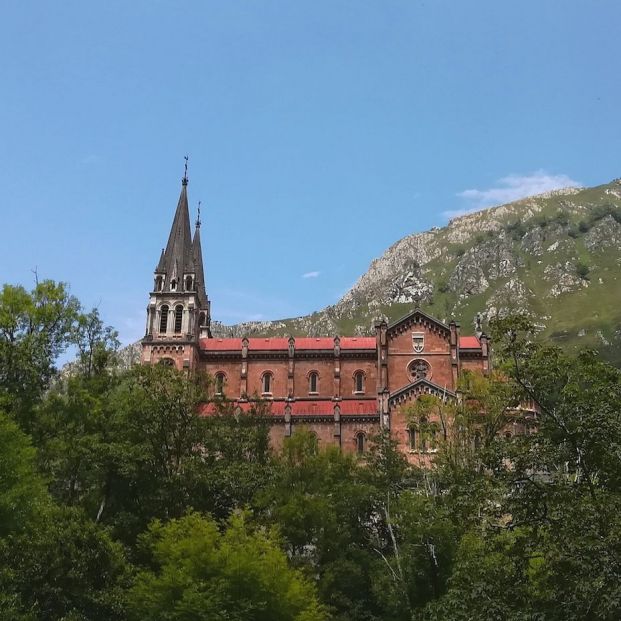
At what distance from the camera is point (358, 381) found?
67.1 m

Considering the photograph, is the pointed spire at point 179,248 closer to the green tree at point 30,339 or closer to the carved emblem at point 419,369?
the carved emblem at point 419,369

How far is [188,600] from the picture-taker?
25938mm

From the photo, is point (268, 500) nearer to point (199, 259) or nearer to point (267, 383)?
point (267, 383)

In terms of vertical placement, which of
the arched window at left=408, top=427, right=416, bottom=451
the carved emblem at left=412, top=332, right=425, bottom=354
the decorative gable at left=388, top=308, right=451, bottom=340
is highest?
the decorative gable at left=388, top=308, right=451, bottom=340

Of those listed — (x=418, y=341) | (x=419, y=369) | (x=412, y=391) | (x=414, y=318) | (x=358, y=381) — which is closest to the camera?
(x=412, y=391)

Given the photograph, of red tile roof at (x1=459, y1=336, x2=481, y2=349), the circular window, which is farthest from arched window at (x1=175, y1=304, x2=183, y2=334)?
red tile roof at (x1=459, y1=336, x2=481, y2=349)

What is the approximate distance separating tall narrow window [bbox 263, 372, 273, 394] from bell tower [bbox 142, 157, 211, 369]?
6.57 meters

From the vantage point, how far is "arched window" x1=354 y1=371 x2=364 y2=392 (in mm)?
66938

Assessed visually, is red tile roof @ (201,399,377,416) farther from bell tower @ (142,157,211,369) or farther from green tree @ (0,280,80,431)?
green tree @ (0,280,80,431)

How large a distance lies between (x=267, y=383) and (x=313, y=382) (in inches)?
168

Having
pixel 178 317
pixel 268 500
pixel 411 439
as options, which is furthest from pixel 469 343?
pixel 268 500

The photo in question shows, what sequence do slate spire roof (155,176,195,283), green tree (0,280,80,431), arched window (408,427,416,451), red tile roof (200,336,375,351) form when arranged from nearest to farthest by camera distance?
green tree (0,280,80,431)
arched window (408,427,416,451)
red tile roof (200,336,375,351)
slate spire roof (155,176,195,283)

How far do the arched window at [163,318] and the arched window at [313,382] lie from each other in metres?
14.1

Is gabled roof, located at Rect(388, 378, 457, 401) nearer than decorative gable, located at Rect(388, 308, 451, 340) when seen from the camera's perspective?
Yes
